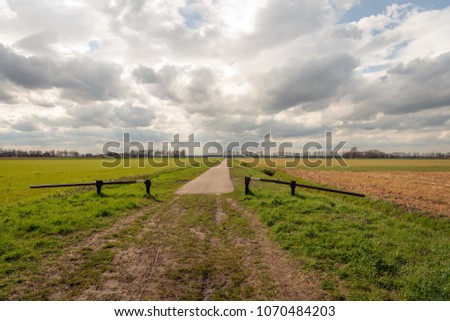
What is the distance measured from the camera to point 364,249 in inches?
293

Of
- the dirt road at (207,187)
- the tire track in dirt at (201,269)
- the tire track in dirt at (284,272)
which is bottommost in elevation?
the tire track in dirt at (284,272)

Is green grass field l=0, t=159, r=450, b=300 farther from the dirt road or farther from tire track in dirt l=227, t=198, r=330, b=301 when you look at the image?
the dirt road

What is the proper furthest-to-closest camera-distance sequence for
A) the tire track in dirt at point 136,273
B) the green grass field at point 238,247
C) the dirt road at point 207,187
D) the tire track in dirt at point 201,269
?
the dirt road at point 207,187
the green grass field at point 238,247
the tire track in dirt at point 201,269
the tire track in dirt at point 136,273

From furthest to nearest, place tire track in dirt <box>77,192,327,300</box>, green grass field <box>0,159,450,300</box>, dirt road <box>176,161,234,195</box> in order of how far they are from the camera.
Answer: dirt road <box>176,161,234,195</box>
green grass field <box>0,159,450,300</box>
tire track in dirt <box>77,192,327,300</box>

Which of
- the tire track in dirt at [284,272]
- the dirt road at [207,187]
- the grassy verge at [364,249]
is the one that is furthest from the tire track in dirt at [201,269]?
the dirt road at [207,187]

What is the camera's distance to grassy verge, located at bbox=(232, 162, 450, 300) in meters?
5.56

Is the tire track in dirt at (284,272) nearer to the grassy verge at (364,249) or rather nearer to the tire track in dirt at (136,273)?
the grassy verge at (364,249)

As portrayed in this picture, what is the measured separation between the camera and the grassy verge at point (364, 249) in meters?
5.56

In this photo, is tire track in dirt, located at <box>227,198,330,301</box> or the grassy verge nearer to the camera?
tire track in dirt, located at <box>227,198,330,301</box>

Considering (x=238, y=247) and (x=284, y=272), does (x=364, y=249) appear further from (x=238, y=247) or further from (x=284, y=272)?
(x=238, y=247)

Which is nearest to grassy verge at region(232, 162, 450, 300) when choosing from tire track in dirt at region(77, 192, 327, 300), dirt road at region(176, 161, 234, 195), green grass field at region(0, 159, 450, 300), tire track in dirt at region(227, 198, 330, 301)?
green grass field at region(0, 159, 450, 300)
